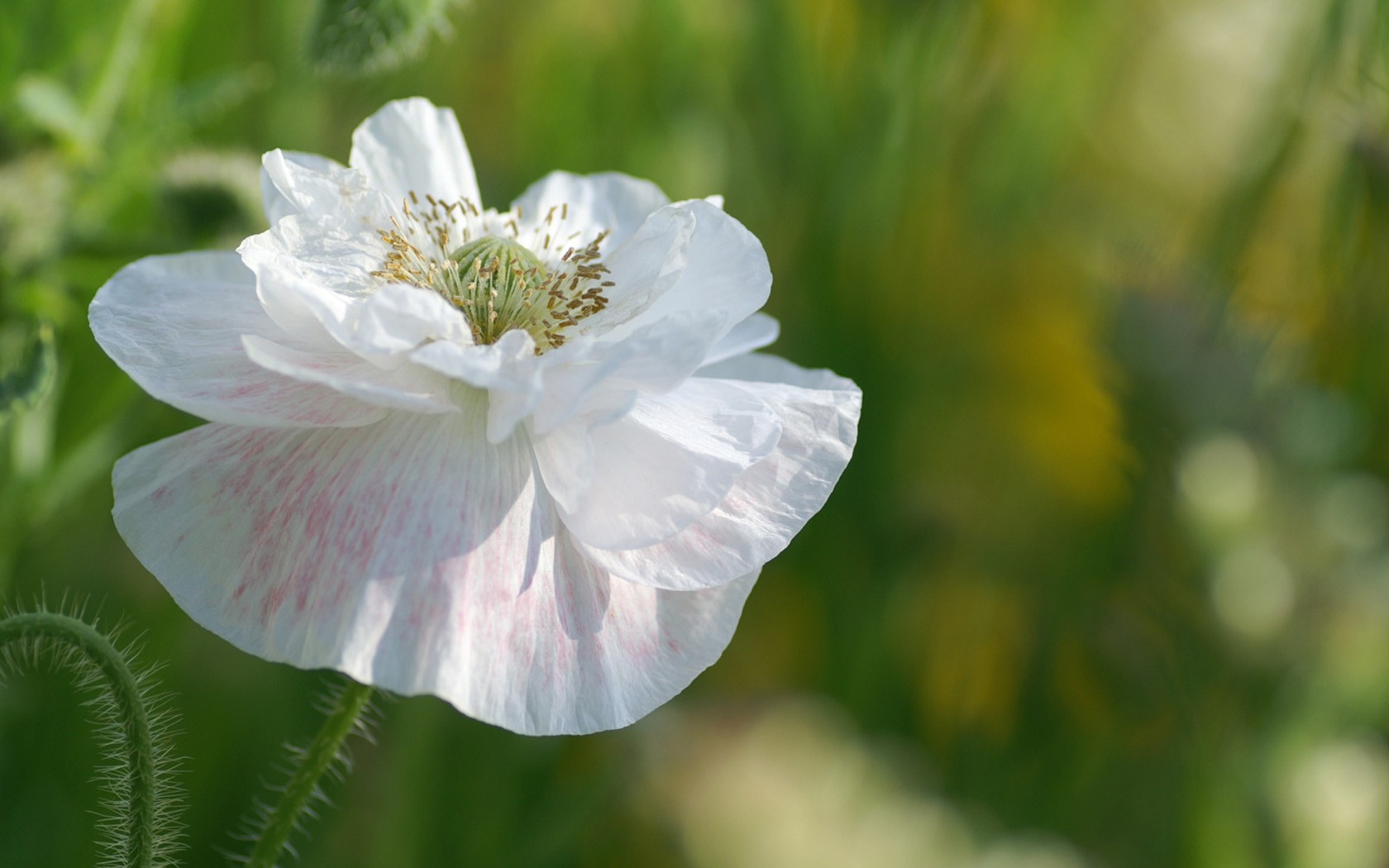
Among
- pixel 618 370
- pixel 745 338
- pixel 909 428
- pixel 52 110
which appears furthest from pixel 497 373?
pixel 909 428

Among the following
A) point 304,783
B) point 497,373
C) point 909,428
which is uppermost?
point 497,373

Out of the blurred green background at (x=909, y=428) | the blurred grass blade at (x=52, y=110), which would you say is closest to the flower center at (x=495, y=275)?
the blurred green background at (x=909, y=428)

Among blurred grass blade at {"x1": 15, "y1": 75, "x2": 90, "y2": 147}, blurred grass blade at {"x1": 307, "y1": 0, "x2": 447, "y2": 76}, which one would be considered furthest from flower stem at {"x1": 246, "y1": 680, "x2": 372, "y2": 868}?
blurred grass blade at {"x1": 15, "y1": 75, "x2": 90, "y2": 147}

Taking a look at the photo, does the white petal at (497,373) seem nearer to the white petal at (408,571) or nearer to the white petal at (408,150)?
the white petal at (408,571)

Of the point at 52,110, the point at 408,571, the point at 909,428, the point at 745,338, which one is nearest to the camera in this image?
the point at 408,571

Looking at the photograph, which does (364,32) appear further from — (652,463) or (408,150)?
(652,463)

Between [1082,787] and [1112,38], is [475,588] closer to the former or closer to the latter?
[1082,787]

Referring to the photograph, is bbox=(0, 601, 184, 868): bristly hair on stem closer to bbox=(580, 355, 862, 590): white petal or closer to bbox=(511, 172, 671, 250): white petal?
bbox=(580, 355, 862, 590): white petal
